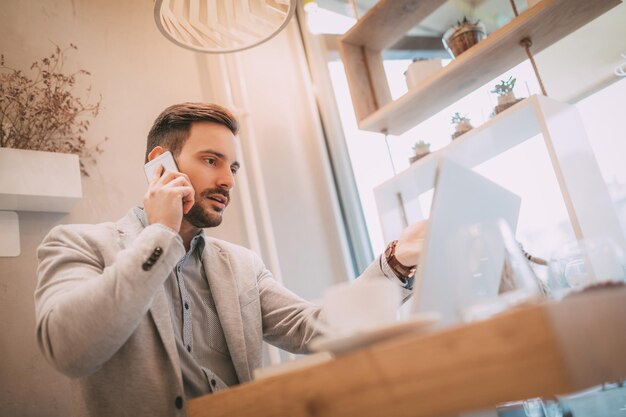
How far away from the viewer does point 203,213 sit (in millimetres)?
1451

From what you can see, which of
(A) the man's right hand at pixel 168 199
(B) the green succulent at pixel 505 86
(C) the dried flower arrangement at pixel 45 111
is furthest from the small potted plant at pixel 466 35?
(C) the dried flower arrangement at pixel 45 111

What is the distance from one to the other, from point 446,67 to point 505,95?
0.27 meters

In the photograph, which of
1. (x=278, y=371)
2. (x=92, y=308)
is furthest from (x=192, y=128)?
(x=278, y=371)

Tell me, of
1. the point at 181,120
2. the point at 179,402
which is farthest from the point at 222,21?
the point at 179,402

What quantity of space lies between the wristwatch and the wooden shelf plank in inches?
50.9

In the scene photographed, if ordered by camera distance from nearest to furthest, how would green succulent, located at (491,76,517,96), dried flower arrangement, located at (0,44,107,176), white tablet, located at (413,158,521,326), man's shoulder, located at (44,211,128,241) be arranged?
white tablet, located at (413,158,521,326) < man's shoulder, located at (44,211,128,241) < dried flower arrangement, located at (0,44,107,176) < green succulent, located at (491,76,517,96)

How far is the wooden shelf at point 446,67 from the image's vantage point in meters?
1.62

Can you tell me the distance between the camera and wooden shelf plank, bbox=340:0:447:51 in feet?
6.89

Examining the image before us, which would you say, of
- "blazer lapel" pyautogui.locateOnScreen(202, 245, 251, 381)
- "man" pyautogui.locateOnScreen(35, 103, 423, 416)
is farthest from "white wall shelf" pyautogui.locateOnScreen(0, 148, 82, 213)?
"blazer lapel" pyautogui.locateOnScreen(202, 245, 251, 381)

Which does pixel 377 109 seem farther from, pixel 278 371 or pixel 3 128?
pixel 278 371

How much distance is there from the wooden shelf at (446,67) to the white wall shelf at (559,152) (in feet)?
0.91

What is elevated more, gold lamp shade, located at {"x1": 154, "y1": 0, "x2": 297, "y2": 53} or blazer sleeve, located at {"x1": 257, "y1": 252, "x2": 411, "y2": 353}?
gold lamp shade, located at {"x1": 154, "y1": 0, "x2": 297, "y2": 53}

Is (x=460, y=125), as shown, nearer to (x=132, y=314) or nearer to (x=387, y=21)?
(x=387, y=21)

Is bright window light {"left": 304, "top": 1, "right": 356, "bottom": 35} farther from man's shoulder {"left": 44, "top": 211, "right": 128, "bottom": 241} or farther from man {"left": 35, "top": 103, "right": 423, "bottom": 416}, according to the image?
man's shoulder {"left": 44, "top": 211, "right": 128, "bottom": 241}
